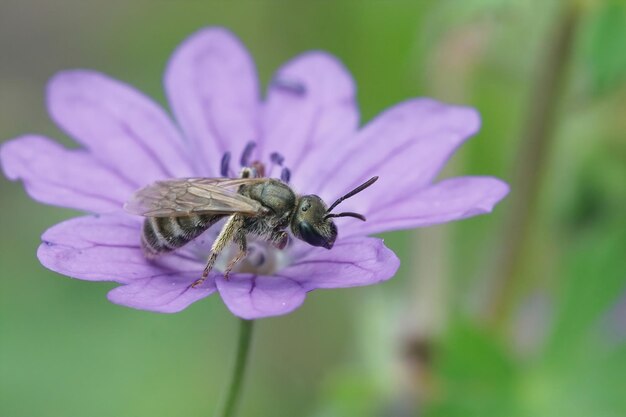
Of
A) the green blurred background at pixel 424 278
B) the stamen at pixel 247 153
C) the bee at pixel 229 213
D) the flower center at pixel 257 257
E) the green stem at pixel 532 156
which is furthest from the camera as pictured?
the green blurred background at pixel 424 278

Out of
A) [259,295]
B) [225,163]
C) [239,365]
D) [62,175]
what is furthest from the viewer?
[225,163]

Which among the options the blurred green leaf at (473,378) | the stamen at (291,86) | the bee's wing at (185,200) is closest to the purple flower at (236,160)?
the stamen at (291,86)

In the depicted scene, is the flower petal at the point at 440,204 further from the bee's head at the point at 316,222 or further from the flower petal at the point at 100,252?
the flower petal at the point at 100,252

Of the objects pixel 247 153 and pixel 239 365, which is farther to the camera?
pixel 247 153

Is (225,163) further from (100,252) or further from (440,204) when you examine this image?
(440,204)

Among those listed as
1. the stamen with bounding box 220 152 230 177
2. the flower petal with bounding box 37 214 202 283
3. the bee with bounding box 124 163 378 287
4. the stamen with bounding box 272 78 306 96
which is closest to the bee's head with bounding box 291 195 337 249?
the bee with bounding box 124 163 378 287

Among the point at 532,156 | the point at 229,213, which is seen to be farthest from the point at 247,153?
the point at 532,156

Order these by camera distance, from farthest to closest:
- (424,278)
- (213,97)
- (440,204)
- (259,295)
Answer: (424,278)
(213,97)
(440,204)
(259,295)
